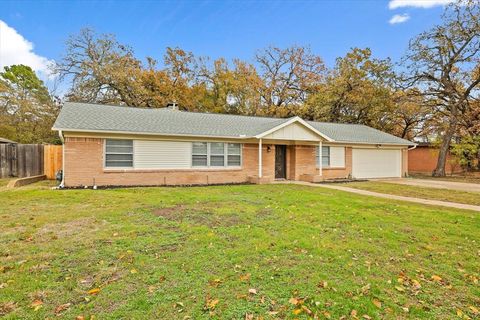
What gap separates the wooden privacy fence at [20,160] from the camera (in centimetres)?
1495

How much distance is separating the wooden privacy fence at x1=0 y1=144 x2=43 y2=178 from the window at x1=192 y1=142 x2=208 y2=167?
339 inches

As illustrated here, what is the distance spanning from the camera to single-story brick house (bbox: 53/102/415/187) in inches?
482

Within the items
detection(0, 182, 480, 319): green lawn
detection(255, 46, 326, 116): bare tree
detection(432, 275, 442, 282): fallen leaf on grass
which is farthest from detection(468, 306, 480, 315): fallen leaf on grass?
detection(255, 46, 326, 116): bare tree

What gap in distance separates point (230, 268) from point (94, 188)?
9779 mm

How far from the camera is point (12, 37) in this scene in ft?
74.9

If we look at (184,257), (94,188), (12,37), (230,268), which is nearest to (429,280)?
(230,268)

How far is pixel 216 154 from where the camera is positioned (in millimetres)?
14734

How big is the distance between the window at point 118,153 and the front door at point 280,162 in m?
8.01

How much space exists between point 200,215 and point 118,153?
286 inches

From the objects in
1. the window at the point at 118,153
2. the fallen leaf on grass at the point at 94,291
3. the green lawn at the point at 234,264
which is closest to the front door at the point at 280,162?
the window at the point at 118,153

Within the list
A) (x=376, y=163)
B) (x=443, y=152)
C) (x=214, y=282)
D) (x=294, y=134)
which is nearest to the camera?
(x=214, y=282)

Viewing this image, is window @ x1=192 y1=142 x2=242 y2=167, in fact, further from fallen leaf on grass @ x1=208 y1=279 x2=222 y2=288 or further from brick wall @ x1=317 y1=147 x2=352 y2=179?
fallen leaf on grass @ x1=208 y1=279 x2=222 y2=288

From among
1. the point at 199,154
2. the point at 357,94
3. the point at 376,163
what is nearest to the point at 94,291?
the point at 199,154

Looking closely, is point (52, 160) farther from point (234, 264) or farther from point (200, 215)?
point (234, 264)
